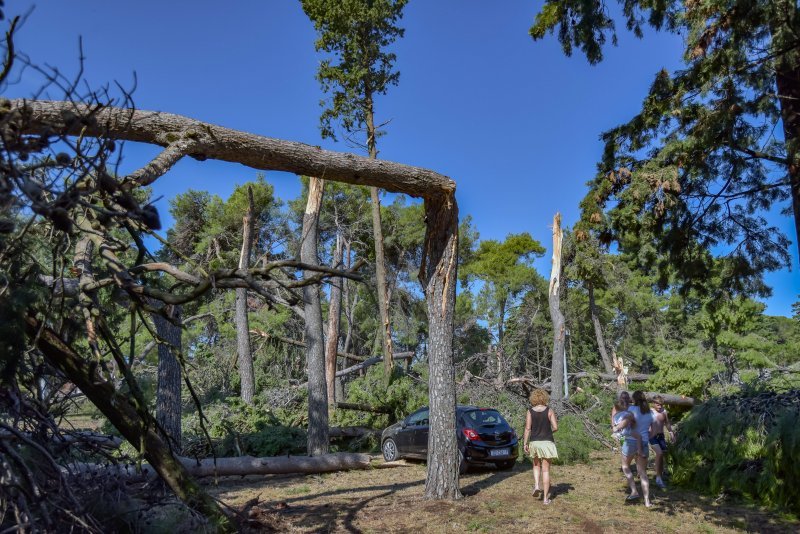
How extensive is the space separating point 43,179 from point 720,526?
25.2 feet

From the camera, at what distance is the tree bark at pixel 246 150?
4523mm

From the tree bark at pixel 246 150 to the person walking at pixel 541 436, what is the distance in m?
3.44

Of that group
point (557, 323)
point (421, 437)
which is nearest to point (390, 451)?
point (421, 437)

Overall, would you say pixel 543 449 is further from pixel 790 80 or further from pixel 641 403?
pixel 790 80

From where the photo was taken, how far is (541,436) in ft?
26.8

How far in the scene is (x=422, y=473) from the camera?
1114cm

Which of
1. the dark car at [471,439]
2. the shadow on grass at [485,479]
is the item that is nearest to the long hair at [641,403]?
the shadow on grass at [485,479]

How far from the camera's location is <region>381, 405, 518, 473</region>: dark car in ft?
36.4

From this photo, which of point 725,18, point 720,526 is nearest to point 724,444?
point 720,526

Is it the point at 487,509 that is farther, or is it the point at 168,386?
the point at 168,386

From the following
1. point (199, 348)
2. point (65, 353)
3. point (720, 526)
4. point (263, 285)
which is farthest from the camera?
point (199, 348)

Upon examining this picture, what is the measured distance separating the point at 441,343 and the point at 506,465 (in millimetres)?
5124

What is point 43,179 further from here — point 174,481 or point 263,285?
point 174,481

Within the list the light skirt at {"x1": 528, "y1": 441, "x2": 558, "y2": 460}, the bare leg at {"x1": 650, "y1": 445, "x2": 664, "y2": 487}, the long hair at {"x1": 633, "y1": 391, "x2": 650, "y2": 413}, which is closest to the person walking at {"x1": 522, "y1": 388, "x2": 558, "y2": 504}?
the light skirt at {"x1": 528, "y1": 441, "x2": 558, "y2": 460}
